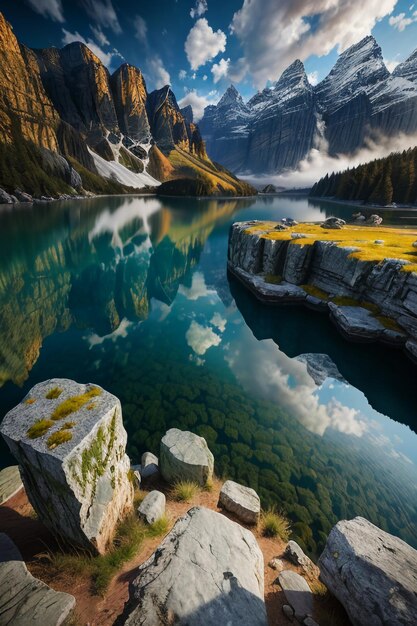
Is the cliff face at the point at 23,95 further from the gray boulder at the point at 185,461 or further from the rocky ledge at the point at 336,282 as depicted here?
the gray boulder at the point at 185,461

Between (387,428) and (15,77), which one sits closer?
(387,428)

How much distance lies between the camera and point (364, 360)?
61.3 ft

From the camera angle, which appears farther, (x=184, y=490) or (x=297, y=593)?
(x=184, y=490)

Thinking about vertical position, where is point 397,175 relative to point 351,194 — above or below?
above

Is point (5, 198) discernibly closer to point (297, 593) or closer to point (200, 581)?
point (200, 581)

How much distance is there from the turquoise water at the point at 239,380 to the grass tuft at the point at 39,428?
5.96 m

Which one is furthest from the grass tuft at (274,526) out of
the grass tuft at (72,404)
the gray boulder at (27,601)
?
the grass tuft at (72,404)

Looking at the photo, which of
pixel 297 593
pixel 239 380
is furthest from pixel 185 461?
pixel 239 380

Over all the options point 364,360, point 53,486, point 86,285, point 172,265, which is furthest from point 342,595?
point 172,265

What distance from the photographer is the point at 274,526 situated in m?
7.70

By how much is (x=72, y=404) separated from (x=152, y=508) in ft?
11.9

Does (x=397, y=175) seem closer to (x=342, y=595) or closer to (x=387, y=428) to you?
(x=387, y=428)

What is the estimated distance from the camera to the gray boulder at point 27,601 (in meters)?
3.96

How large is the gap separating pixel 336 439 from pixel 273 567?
7.49 m
